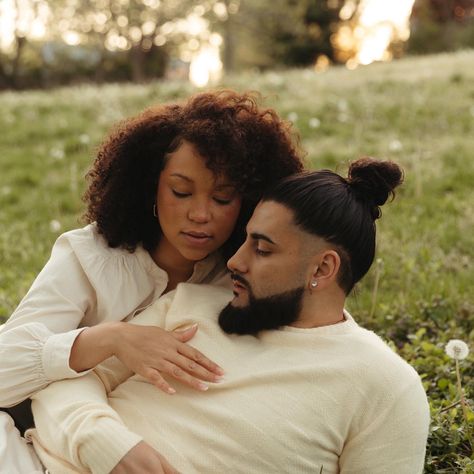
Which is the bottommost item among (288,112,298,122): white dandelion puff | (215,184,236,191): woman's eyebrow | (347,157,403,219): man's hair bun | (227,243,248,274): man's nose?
(227,243,248,274): man's nose

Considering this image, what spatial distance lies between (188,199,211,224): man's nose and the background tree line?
2697cm

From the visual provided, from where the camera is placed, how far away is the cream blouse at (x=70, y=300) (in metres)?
2.77

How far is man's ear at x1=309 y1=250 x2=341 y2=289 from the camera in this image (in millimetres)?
2682

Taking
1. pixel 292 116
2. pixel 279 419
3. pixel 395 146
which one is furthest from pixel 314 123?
pixel 279 419

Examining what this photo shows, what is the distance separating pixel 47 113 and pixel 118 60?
71.2ft

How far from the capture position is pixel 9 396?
2.82 m

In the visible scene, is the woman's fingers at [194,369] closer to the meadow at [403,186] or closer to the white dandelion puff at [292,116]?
the meadow at [403,186]

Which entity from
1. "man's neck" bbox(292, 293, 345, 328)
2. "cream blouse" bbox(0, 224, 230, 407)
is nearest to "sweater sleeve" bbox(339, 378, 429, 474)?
"man's neck" bbox(292, 293, 345, 328)

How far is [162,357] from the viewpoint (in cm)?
267

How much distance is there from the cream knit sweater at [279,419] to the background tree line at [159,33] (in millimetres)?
27585

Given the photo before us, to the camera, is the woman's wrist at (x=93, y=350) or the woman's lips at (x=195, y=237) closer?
the woman's wrist at (x=93, y=350)

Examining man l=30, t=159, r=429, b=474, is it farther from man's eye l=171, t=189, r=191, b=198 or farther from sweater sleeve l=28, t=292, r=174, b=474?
man's eye l=171, t=189, r=191, b=198

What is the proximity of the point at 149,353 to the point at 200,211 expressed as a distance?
2.22 ft

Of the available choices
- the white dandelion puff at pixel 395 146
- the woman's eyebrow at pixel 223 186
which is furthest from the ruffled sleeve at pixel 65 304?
the white dandelion puff at pixel 395 146
